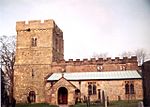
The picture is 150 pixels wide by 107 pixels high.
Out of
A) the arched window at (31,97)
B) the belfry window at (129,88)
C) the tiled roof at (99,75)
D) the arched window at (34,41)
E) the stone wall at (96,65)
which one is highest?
the arched window at (34,41)

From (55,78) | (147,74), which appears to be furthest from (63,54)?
(147,74)

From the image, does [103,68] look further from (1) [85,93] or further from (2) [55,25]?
(2) [55,25]

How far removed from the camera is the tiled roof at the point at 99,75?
1436 centimetres

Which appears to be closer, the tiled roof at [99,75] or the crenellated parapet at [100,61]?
the tiled roof at [99,75]

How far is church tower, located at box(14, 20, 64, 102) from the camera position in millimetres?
15078

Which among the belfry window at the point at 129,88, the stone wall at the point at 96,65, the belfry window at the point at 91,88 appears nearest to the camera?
the belfry window at the point at 129,88

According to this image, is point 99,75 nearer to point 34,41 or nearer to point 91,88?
point 91,88

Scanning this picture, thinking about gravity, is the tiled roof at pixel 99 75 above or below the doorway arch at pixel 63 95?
above

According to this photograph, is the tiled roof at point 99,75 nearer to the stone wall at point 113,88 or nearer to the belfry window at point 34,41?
the stone wall at point 113,88

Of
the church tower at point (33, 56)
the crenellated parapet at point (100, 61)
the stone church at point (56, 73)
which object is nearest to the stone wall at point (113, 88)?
the stone church at point (56, 73)

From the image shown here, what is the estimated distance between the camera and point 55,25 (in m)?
16.0

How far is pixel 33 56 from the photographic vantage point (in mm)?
15547

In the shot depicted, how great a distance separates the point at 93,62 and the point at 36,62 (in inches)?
112

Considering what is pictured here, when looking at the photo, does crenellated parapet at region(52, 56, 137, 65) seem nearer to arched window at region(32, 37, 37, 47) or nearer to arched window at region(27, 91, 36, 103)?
arched window at region(32, 37, 37, 47)
